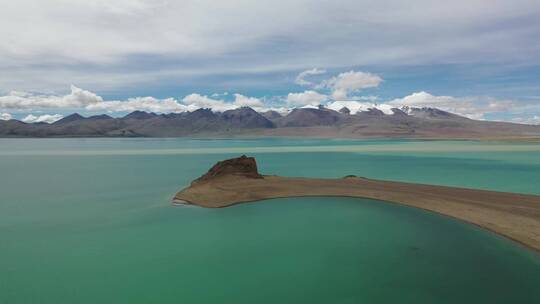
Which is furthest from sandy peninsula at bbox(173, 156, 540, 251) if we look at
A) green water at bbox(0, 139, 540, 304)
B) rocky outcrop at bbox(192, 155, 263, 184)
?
green water at bbox(0, 139, 540, 304)

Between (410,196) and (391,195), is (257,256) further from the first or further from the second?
(410,196)

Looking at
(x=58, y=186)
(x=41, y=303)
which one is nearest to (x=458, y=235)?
(x=41, y=303)

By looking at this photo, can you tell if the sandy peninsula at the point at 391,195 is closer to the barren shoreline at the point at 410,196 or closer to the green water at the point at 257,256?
the barren shoreline at the point at 410,196

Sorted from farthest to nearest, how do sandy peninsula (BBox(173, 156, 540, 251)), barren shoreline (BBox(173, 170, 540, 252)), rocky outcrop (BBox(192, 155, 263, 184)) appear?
1. rocky outcrop (BBox(192, 155, 263, 184))
2. sandy peninsula (BBox(173, 156, 540, 251))
3. barren shoreline (BBox(173, 170, 540, 252))

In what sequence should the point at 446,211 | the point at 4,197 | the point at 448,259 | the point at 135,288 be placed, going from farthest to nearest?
the point at 4,197 < the point at 446,211 < the point at 448,259 < the point at 135,288

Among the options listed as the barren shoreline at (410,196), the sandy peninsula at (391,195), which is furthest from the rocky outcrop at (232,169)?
the barren shoreline at (410,196)

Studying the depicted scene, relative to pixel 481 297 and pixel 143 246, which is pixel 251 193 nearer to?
pixel 143 246

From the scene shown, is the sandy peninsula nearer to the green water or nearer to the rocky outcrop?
the rocky outcrop

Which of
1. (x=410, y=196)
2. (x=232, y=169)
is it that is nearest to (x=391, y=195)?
(x=410, y=196)
